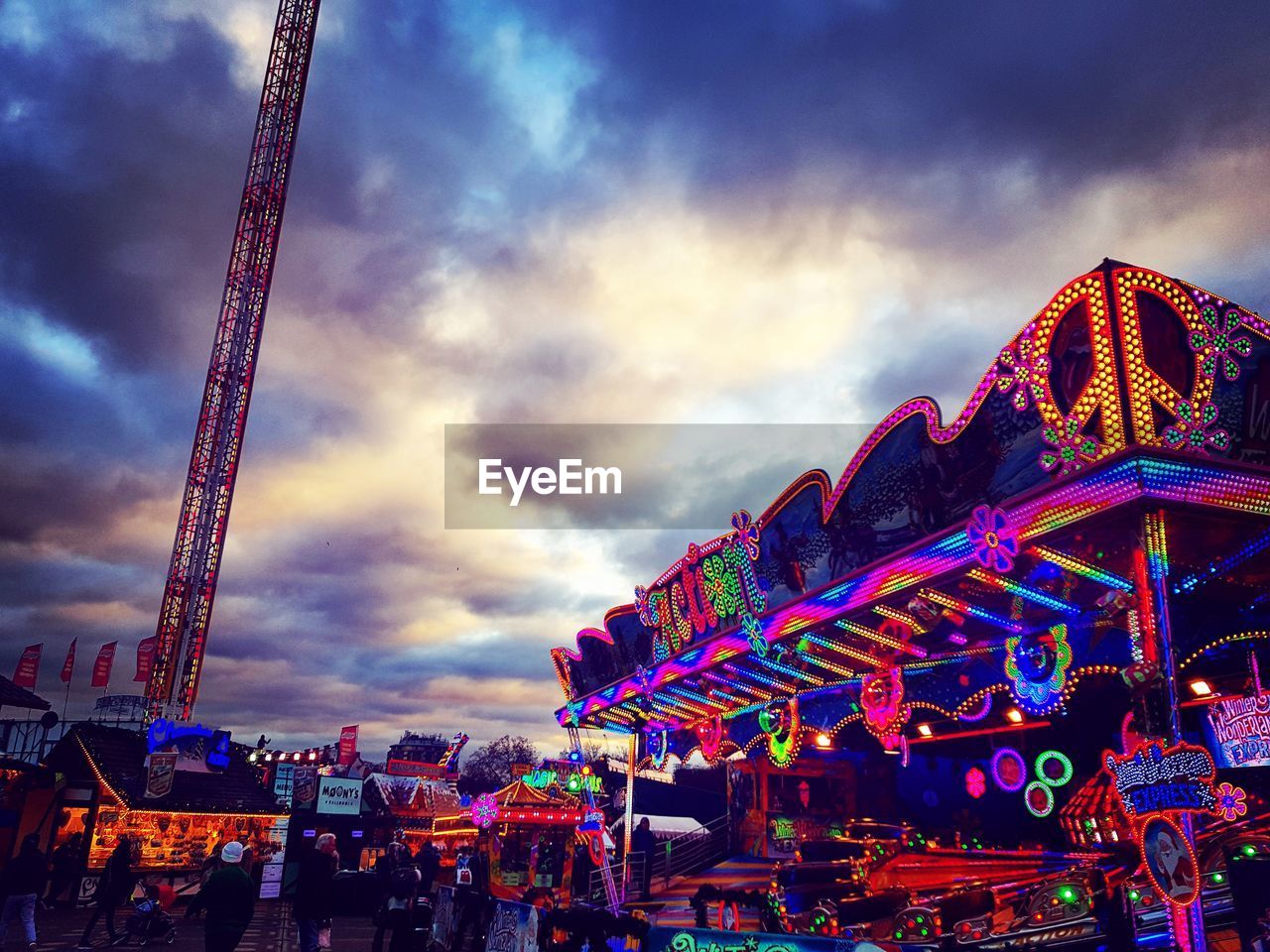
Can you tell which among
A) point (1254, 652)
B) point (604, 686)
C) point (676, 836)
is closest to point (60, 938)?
point (604, 686)

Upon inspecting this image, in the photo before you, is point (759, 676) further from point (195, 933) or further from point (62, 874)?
point (62, 874)

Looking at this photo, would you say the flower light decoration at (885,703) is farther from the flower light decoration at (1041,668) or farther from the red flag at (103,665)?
the red flag at (103,665)

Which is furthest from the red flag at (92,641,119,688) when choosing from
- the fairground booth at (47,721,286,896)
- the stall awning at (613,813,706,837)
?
the stall awning at (613,813,706,837)

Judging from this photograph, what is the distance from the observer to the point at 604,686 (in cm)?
2281

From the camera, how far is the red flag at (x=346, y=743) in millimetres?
60281

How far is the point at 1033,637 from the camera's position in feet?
42.8

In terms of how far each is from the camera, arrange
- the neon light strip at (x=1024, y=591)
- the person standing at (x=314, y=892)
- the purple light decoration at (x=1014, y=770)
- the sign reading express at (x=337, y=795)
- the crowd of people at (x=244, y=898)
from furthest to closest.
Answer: the sign reading express at (x=337, y=795) < the purple light decoration at (x=1014, y=770) < the neon light strip at (x=1024, y=591) < the person standing at (x=314, y=892) < the crowd of people at (x=244, y=898)

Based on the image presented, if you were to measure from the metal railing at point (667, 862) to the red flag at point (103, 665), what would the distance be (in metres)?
28.1

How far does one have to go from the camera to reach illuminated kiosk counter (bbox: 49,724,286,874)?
25.9 m

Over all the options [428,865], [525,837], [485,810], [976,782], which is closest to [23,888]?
[428,865]

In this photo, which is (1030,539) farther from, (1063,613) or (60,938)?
(60,938)

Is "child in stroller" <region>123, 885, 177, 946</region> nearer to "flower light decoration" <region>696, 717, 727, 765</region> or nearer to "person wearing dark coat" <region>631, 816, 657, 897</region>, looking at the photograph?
"person wearing dark coat" <region>631, 816, 657, 897</region>

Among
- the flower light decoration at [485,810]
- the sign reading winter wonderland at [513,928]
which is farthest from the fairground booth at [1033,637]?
the flower light decoration at [485,810]

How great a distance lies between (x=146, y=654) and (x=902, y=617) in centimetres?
4751
